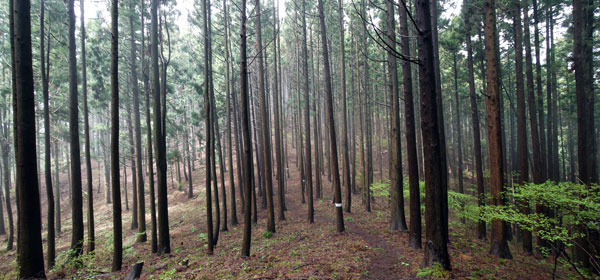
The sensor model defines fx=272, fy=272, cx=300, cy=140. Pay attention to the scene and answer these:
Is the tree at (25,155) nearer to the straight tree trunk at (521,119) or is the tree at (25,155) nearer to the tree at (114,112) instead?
the tree at (114,112)

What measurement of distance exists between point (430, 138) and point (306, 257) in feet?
17.0

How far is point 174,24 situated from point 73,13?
19.6 ft

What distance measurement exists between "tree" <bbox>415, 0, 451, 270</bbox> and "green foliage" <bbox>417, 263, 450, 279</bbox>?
81 millimetres

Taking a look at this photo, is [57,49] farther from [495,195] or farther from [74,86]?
[495,195]

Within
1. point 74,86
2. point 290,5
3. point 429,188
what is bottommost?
point 429,188

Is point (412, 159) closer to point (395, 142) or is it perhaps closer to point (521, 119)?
point (395, 142)

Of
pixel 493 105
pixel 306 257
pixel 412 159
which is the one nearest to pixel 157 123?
pixel 306 257

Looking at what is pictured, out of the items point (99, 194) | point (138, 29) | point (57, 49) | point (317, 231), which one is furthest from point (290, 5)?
point (99, 194)

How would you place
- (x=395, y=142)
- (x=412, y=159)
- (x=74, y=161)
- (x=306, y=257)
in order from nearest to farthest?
(x=306, y=257) → (x=412, y=159) → (x=74, y=161) → (x=395, y=142)

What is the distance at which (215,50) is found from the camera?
19047 mm

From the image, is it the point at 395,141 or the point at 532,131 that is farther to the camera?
the point at 532,131

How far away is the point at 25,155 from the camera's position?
16.3ft

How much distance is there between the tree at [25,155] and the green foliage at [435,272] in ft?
24.2

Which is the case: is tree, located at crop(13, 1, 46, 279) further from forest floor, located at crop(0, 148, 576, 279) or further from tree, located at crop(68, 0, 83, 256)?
tree, located at crop(68, 0, 83, 256)
